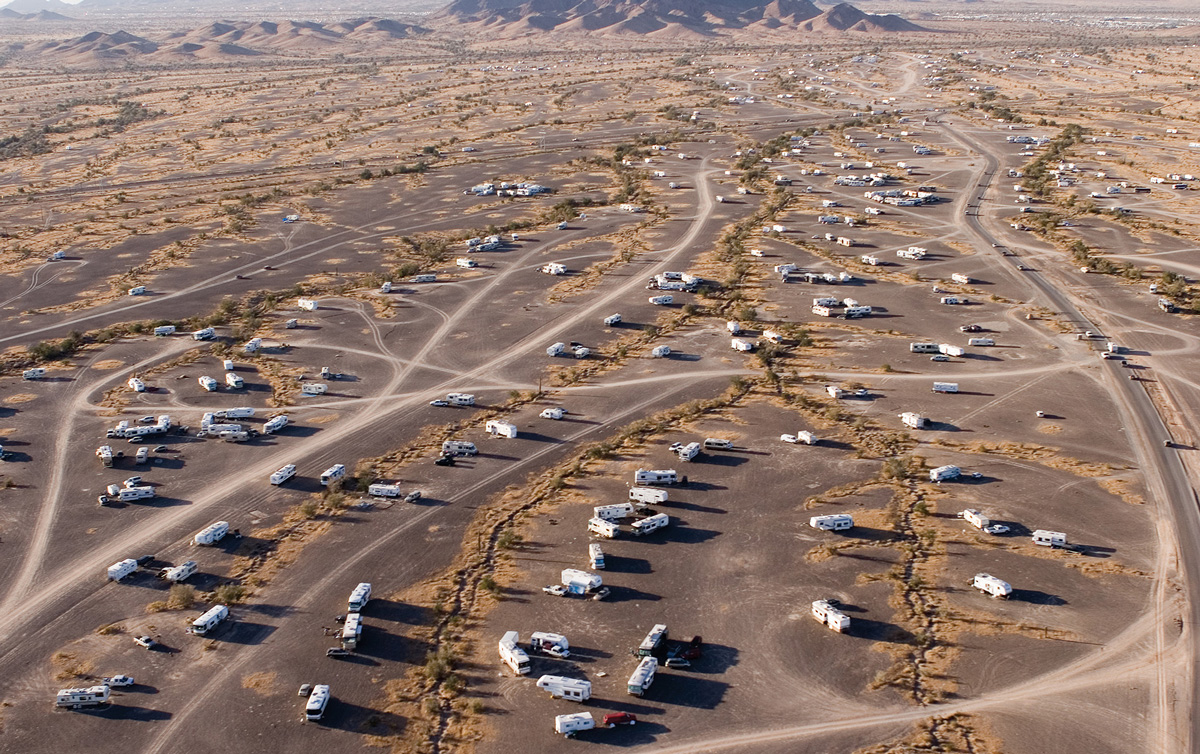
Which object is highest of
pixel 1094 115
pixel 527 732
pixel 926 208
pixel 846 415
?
pixel 1094 115

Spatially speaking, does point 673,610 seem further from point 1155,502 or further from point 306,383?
point 306,383

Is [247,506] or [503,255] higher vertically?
[503,255]

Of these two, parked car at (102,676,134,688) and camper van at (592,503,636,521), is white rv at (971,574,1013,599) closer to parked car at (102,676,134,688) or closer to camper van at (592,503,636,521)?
camper van at (592,503,636,521)

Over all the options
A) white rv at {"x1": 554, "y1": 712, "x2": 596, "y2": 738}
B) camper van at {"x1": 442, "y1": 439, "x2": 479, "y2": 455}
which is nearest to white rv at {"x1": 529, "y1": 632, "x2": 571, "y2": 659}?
white rv at {"x1": 554, "y1": 712, "x2": 596, "y2": 738}

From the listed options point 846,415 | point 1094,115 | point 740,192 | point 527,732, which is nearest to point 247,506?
point 527,732

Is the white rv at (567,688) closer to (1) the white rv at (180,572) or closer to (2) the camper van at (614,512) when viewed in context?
(2) the camper van at (614,512)

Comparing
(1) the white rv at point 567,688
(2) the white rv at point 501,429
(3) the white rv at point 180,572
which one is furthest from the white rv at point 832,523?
(3) the white rv at point 180,572

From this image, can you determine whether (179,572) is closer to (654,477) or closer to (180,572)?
(180,572)
